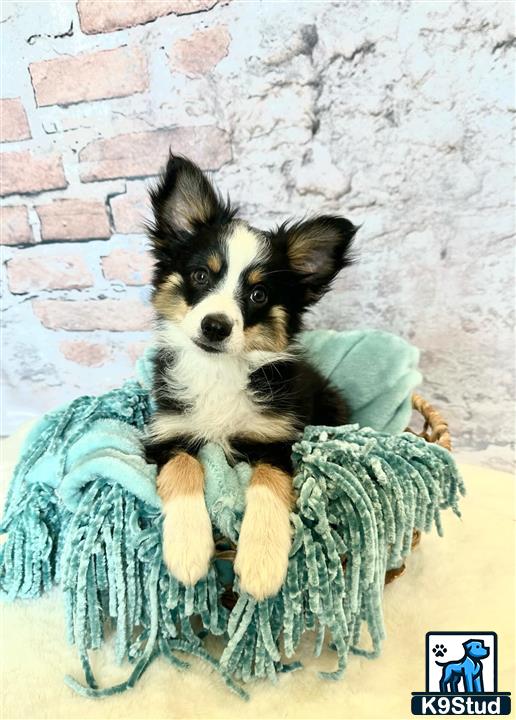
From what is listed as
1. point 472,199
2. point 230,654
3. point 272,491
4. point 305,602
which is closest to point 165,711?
point 230,654

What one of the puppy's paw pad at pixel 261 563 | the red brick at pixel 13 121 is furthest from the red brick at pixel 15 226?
the puppy's paw pad at pixel 261 563

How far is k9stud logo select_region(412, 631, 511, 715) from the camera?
129cm

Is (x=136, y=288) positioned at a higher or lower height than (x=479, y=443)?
higher

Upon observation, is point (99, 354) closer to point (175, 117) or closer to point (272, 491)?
point (175, 117)

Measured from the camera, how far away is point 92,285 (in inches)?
95.0

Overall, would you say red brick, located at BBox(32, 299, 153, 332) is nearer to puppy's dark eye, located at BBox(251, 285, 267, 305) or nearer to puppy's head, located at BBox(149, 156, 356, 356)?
puppy's head, located at BBox(149, 156, 356, 356)

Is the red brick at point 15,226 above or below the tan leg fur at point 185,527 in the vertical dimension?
above

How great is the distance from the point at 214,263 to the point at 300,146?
82cm

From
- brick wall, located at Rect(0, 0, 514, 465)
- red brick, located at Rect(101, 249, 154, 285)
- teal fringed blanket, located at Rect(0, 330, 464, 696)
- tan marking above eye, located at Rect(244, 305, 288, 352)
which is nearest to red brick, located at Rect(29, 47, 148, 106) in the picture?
brick wall, located at Rect(0, 0, 514, 465)

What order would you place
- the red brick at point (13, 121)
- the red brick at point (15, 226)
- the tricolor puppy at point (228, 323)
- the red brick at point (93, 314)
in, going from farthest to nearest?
the red brick at point (93, 314), the red brick at point (15, 226), the red brick at point (13, 121), the tricolor puppy at point (228, 323)

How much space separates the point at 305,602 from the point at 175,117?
1.76 m

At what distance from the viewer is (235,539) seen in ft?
4.19

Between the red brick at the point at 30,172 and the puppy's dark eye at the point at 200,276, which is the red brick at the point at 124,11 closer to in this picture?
the red brick at the point at 30,172

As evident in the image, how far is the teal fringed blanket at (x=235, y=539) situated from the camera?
4.09 feet
